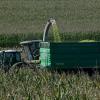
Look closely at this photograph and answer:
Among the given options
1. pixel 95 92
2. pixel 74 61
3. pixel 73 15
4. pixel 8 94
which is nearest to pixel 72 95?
pixel 95 92

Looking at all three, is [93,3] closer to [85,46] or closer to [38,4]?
[38,4]

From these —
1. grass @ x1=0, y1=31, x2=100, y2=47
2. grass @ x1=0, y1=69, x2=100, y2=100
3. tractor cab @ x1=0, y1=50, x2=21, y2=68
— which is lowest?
grass @ x1=0, y1=31, x2=100, y2=47

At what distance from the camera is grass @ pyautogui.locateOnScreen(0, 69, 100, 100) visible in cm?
746

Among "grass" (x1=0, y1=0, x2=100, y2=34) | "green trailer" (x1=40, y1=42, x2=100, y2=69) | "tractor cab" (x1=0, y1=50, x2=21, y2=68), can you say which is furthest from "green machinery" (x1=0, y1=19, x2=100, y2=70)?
"grass" (x1=0, y1=0, x2=100, y2=34)

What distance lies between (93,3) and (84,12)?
14.8 feet

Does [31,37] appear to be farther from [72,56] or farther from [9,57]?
[72,56]

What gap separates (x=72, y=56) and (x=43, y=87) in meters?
5.08

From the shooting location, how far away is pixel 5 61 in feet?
49.0

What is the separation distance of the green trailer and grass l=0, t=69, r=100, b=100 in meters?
2.34

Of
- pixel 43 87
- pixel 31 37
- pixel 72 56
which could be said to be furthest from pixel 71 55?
pixel 31 37

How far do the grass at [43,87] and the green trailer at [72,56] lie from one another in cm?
234

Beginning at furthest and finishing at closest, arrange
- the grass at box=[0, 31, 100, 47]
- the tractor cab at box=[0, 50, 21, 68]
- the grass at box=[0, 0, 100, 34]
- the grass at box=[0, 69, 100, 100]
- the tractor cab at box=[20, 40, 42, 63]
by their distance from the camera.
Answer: the grass at box=[0, 0, 100, 34] < the grass at box=[0, 31, 100, 47] < the tractor cab at box=[20, 40, 42, 63] < the tractor cab at box=[0, 50, 21, 68] < the grass at box=[0, 69, 100, 100]

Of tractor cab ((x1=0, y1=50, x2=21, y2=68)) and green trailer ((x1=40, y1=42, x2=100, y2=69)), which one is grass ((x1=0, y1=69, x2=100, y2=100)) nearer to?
green trailer ((x1=40, y1=42, x2=100, y2=69))

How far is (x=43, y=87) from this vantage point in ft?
28.3
